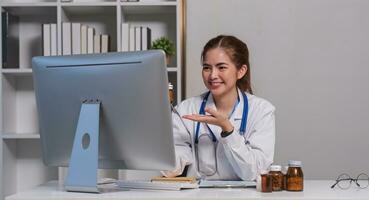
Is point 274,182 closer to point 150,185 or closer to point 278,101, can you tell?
point 150,185

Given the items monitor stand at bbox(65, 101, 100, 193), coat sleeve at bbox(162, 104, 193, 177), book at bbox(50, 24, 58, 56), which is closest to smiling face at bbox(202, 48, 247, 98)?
coat sleeve at bbox(162, 104, 193, 177)

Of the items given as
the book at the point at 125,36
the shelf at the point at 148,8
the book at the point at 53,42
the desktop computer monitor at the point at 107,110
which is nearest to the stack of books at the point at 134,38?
the book at the point at 125,36

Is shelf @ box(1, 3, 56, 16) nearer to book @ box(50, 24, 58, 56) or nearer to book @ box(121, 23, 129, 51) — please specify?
book @ box(50, 24, 58, 56)

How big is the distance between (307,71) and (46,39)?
1.64 m

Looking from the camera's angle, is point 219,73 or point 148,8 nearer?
point 219,73

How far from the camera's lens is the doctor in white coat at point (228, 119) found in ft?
7.67

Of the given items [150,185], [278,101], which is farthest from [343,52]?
[150,185]

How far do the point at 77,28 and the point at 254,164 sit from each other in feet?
5.71

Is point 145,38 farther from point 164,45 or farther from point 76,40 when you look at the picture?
point 76,40

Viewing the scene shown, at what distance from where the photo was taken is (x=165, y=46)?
11.5ft

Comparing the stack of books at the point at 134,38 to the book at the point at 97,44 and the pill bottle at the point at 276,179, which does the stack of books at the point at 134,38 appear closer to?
the book at the point at 97,44

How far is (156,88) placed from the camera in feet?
5.80

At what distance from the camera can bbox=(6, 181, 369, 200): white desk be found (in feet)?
5.66

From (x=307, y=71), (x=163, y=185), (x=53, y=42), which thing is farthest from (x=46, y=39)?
(x=163, y=185)
